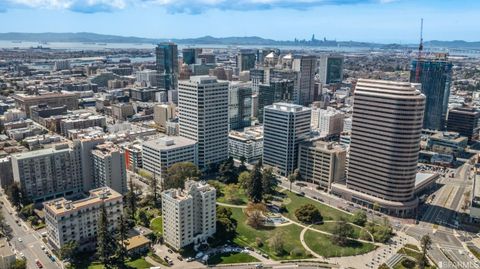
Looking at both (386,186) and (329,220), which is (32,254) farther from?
(386,186)

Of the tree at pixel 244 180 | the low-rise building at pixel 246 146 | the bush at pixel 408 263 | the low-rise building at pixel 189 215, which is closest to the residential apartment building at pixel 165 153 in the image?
the tree at pixel 244 180

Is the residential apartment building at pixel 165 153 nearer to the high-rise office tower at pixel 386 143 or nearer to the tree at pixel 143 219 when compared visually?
the tree at pixel 143 219

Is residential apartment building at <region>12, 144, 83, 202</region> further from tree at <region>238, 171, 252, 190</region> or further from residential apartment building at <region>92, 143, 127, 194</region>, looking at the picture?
tree at <region>238, 171, 252, 190</region>

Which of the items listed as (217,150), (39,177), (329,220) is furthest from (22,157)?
(329,220)

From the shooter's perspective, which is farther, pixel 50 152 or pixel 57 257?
pixel 50 152

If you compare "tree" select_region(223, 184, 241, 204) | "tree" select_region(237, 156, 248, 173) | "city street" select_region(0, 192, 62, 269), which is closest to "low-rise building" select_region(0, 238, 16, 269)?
"city street" select_region(0, 192, 62, 269)

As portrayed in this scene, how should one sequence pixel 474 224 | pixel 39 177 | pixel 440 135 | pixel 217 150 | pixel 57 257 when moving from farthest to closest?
pixel 440 135, pixel 217 150, pixel 39 177, pixel 474 224, pixel 57 257

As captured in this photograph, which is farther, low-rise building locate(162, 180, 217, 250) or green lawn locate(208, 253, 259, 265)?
low-rise building locate(162, 180, 217, 250)

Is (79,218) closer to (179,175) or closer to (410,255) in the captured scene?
(179,175)
